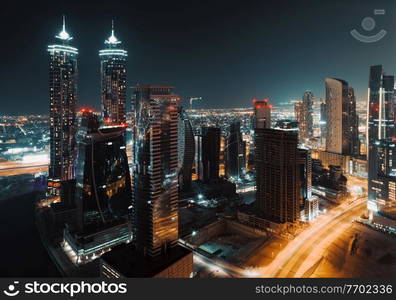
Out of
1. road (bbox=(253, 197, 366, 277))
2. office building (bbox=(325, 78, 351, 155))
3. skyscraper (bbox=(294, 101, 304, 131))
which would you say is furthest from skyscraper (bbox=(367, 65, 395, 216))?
skyscraper (bbox=(294, 101, 304, 131))

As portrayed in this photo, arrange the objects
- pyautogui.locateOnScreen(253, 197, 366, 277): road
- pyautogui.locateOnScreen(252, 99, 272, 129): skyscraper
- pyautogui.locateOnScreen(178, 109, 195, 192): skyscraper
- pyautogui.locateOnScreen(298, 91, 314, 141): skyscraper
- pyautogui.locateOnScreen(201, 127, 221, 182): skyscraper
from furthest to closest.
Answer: pyautogui.locateOnScreen(298, 91, 314, 141): skyscraper < pyautogui.locateOnScreen(252, 99, 272, 129): skyscraper < pyautogui.locateOnScreen(201, 127, 221, 182): skyscraper < pyautogui.locateOnScreen(178, 109, 195, 192): skyscraper < pyautogui.locateOnScreen(253, 197, 366, 277): road

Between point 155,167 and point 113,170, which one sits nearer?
point 155,167

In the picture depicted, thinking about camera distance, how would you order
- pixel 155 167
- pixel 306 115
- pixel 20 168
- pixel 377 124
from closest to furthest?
pixel 155 167
pixel 377 124
pixel 20 168
pixel 306 115

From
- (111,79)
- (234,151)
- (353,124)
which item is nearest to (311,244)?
(234,151)

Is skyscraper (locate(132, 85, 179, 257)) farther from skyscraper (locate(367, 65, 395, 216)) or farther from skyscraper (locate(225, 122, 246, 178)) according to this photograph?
skyscraper (locate(225, 122, 246, 178))

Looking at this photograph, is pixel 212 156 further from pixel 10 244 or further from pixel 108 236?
pixel 10 244

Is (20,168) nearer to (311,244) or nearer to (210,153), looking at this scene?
(210,153)
